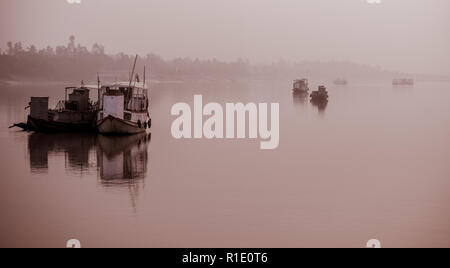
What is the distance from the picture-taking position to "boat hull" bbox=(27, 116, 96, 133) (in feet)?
165

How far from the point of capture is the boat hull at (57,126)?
5025cm

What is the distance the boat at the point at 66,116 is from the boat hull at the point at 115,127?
339cm

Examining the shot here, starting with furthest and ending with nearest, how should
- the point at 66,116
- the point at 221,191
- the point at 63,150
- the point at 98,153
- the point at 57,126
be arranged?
the point at 66,116
the point at 57,126
the point at 63,150
the point at 98,153
the point at 221,191

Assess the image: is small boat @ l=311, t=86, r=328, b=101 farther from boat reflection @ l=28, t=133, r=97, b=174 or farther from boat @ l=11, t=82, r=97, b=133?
boat reflection @ l=28, t=133, r=97, b=174

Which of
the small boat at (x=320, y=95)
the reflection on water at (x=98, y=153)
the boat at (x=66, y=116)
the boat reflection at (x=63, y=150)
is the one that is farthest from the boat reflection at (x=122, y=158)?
the small boat at (x=320, y=95)

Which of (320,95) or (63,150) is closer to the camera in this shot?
(63,150)

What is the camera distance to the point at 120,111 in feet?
156

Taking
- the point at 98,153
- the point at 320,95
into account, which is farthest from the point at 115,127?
the point at 320,95

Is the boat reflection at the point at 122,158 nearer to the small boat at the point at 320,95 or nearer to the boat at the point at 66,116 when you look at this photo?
the boat at the point at 66,116

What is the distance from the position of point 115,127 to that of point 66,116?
20.0 feet

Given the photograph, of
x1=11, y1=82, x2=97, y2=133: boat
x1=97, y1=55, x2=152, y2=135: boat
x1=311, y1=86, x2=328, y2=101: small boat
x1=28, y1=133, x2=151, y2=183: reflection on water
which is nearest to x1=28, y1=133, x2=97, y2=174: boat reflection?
x1=28, y1=133, x2=151, y2=183: reflection on water

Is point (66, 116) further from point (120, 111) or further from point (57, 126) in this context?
point (120, 111)
